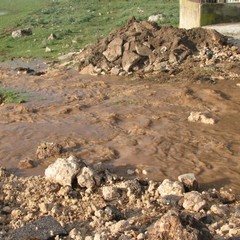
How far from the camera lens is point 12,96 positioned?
14.0m

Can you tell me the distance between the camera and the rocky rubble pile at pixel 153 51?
15.9 m

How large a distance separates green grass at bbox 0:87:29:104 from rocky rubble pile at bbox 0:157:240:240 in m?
5.67

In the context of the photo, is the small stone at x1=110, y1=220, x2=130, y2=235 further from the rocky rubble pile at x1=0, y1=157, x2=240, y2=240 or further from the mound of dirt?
the mound of dirt

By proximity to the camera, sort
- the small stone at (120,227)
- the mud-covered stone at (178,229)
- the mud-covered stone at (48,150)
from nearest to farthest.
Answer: the mud-covered stone at (178,229) → the small stone at (120,227) → the mud-covered stone at (48,150)

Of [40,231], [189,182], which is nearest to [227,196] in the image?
[189,182]

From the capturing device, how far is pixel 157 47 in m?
16.6

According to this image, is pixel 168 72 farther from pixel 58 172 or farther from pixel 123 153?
pixel 58 172

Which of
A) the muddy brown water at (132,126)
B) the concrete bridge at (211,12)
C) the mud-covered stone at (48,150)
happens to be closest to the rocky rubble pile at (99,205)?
the muddy brown water at (132,126)

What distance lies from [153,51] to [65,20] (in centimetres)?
1494

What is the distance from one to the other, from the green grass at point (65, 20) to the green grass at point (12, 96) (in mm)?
5893

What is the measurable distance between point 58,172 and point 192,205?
2312 mm

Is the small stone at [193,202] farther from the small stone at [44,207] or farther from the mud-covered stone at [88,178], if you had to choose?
the small stone at [44,207]

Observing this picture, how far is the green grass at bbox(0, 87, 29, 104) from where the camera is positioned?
44.5 ft

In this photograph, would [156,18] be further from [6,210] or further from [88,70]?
[6,210]
